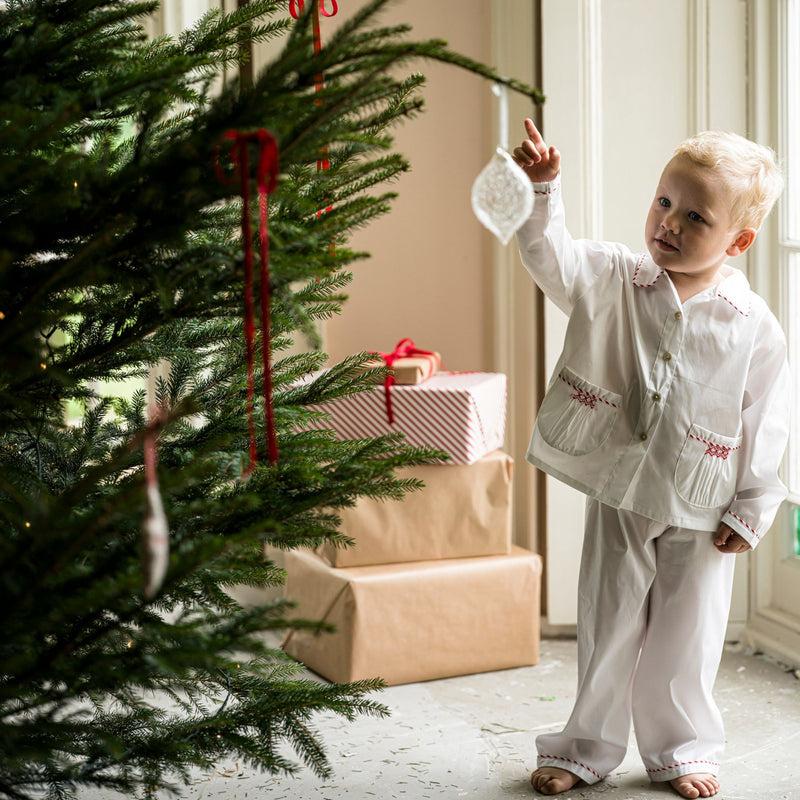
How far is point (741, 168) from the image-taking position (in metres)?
1.47

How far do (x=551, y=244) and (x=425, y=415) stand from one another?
61 centimetres

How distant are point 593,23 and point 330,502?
1605 millimetres

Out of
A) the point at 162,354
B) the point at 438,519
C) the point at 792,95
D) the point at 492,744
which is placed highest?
the point at 792,95

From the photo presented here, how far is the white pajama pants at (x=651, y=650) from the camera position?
5.19ft

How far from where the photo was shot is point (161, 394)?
4.06ft

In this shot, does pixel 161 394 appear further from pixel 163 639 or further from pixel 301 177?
pixel 163 639

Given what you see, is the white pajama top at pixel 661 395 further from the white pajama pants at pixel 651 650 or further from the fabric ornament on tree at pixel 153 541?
the fabric ornament on tree at pixel 153 541

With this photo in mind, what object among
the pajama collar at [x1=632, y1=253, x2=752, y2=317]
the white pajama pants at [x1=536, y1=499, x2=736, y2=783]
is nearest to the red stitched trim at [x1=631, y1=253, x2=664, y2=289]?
the pajama collar at [x1=632, y1=253, x2=752, y2=317]

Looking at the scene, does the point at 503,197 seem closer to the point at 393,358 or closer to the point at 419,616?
the point at 393,358

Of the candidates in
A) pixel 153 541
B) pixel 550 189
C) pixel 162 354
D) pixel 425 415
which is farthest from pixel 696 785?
pixel 153 541

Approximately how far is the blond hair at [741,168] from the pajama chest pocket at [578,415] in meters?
0.34

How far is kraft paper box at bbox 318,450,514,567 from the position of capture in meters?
2.08

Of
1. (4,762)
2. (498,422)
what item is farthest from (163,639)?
(498,422)

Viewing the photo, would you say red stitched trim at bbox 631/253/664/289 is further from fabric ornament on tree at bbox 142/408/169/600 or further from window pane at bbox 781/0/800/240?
fabric ornament on tree at bbox 142/408/169/600
